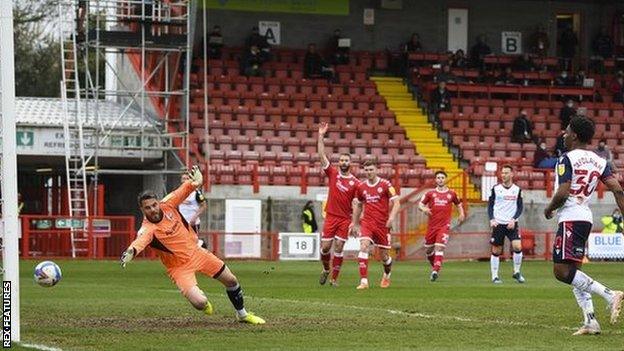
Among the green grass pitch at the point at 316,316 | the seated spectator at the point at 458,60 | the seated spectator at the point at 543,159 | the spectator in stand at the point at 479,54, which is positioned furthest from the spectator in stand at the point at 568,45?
Answer: the green grass pitch at the point at 316,316

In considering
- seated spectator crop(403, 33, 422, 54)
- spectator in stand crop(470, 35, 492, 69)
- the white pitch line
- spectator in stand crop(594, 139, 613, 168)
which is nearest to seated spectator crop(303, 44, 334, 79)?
seated spectator crop(403, 33, 422, 54)

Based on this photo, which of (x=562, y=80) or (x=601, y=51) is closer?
(x=562, y=80)

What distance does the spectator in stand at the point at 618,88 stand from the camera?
50312 millimetres

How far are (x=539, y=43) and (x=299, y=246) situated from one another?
59.2ft

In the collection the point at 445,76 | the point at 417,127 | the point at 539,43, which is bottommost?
the point at 417,127

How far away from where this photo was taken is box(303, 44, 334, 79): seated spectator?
4806 centimetres

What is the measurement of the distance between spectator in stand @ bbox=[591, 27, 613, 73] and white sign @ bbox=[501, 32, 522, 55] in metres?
2.84

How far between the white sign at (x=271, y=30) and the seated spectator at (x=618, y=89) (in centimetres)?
1220

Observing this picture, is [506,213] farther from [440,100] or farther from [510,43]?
[510,43]

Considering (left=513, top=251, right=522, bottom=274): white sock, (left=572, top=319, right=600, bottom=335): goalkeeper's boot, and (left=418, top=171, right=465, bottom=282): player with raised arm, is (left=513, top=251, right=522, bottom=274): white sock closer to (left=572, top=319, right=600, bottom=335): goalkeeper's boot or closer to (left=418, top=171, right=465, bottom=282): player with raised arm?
(left=418, top=171, right=465, bottom=282): player with raised arm

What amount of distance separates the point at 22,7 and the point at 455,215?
32.5 metres

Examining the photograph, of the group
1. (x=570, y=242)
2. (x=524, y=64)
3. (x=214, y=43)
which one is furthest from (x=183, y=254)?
(x=524, y=64)

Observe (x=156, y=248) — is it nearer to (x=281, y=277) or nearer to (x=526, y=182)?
(x=281, y=277)

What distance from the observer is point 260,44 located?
157 feet
